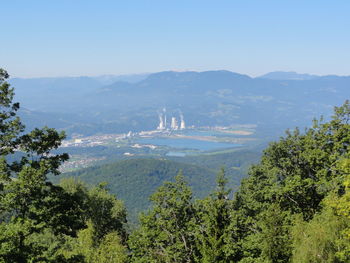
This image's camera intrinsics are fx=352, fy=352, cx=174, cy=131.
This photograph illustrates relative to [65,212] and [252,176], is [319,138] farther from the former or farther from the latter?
[65,212]

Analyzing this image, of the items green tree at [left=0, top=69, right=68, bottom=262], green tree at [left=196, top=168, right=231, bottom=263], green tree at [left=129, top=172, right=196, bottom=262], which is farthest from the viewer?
green tree at [left=129, top=172, right=196, bottom=262]

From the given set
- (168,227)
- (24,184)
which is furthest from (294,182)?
(24,184)

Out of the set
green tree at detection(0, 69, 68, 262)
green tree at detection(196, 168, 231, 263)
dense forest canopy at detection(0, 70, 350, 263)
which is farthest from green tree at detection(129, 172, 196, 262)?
green tree at detection(0, 69, 68, 262)

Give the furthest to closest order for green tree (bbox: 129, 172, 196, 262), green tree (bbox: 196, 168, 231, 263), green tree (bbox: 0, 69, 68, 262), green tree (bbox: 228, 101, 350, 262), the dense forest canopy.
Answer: green tree (bbox: 228, 101, 350, 262) < green tree (bbox: 129, 172, 196, 262) < green tree (bbox: 196, 168, 231, 263) < the dense forest canopy < green tree (bbox: 0, 69, 68, 262)

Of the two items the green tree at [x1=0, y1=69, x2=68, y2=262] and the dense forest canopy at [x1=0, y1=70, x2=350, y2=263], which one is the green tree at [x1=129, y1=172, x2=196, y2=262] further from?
the green tree at [x1=0, y1=69, x2=68, y2=262]

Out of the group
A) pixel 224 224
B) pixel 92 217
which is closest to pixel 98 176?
pixel 92 217

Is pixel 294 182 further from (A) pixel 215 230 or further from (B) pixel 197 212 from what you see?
(A) pixel 215 230

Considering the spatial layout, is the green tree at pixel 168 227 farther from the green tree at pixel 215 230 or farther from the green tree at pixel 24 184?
the green tree at pixel 24 184

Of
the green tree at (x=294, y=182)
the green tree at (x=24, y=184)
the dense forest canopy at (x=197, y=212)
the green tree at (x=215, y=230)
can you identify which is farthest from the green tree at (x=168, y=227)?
the green tree at (x=24, y=184)

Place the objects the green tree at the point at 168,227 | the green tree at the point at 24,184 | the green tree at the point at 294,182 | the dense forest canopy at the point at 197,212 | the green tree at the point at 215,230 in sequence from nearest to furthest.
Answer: the green tree at the point at 24,184 → the dense forest canopy at the point at 197,212 → the green tree at the point at 215,230 → the green tree at the point at 168,227 → the green tree at the point at 294,182

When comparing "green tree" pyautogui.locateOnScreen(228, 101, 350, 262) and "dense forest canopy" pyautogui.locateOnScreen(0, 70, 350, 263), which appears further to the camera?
"green tree" pyautogui.locateOnScreen(228, 101, 350, 262)
